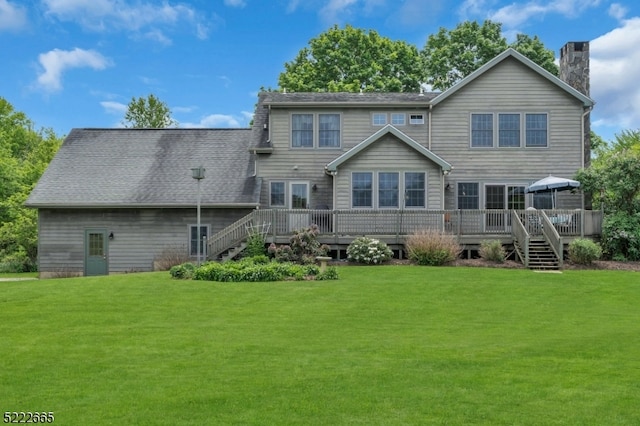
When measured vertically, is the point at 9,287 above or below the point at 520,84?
below

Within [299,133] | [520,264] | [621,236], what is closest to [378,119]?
[299,133]

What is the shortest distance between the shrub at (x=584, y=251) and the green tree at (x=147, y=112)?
3905 cm

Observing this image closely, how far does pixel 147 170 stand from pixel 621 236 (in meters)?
19.2

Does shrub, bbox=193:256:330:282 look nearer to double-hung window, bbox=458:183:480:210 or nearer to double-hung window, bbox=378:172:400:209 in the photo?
double-hung window, bbox=378:172:400:209

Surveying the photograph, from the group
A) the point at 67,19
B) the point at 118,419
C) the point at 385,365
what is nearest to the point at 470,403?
the point at 385,365

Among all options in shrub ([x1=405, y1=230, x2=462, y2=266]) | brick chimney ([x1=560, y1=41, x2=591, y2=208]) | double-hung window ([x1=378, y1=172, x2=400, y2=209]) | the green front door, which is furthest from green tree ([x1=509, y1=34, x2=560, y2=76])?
the green front door

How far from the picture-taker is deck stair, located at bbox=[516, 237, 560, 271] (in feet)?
64.5

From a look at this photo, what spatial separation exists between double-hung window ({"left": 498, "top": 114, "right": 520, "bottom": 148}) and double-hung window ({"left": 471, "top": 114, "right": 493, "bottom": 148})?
0.42 metres

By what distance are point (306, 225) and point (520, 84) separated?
11.0 meters

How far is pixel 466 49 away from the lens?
145 ft

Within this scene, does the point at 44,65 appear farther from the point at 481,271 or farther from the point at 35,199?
the point at 481,271

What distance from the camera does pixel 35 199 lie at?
2394 centimetres

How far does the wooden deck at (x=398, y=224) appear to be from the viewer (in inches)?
848

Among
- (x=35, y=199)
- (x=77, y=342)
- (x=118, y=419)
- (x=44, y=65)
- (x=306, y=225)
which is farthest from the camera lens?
(x=44, y=65)
